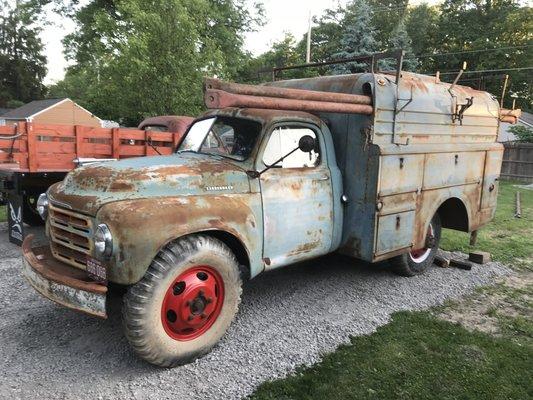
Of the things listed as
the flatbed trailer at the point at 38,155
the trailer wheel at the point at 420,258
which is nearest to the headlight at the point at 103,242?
the flatbed trailer at the point at 38,155

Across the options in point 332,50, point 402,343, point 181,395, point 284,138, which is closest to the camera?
point 181,395

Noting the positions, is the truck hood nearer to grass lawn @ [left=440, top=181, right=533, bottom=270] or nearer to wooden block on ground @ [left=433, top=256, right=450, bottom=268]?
wooden block on ground @ [left=433, top=256, right=450, bottom=268]

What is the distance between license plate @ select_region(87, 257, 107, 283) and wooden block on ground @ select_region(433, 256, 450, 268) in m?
4.87

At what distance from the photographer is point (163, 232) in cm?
331

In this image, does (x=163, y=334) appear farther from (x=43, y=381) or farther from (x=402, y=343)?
(x=402, y=343)

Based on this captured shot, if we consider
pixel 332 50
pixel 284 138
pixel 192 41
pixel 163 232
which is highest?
pixel 332 50

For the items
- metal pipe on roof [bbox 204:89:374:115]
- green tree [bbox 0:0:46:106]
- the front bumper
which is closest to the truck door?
metal pipe on roof [bbox 204:89:374:115]

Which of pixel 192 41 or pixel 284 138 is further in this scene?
pixel 192 41

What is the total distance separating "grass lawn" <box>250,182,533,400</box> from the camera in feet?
11.1

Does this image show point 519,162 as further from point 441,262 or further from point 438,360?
point 438,360

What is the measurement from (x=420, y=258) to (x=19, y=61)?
62.2 metres

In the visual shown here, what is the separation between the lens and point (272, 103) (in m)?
3.78

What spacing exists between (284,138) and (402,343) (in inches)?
88.6

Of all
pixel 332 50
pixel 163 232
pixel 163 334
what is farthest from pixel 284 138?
pixel 332 50
